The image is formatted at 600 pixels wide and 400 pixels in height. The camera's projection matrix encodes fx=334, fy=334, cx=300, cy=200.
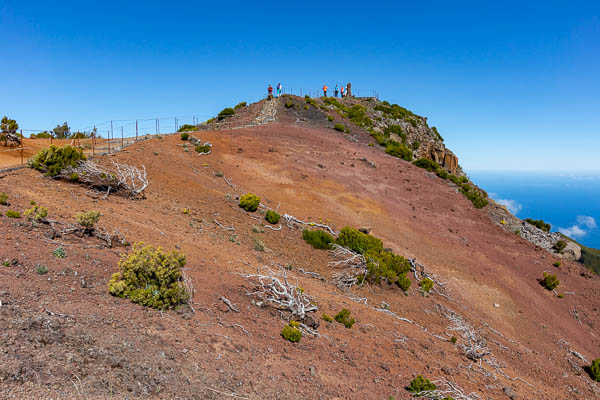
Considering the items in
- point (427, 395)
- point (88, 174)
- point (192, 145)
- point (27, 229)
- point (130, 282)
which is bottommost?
point (427, 395)

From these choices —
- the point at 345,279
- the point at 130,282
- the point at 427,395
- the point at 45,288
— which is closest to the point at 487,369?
the point at 427,395

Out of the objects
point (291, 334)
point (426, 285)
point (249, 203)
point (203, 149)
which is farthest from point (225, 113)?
point (291, 334)

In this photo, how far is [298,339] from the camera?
7406mm

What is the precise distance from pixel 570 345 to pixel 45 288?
17.9 m

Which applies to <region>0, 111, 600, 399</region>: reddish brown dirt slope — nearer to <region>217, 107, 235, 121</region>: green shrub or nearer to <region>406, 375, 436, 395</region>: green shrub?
<region>406, 375, 436, 395</region>: green shrub

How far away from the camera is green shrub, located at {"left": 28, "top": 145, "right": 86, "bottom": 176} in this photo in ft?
42.7

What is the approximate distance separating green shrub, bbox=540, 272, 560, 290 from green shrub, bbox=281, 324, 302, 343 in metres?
17.2

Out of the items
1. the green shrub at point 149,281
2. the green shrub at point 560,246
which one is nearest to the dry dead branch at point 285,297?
the green shrub at point 149,281

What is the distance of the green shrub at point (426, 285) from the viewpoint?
13798 mm

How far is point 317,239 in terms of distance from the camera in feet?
49.5

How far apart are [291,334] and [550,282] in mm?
17470

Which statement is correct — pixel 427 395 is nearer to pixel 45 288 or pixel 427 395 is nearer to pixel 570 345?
pixel 45 288

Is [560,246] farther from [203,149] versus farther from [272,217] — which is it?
[203,149]

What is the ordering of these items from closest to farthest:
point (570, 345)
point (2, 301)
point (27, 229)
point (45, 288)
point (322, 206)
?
point (2, 301), point (45, 288), point (27, 229), point (570, 345), point (322, 206)
